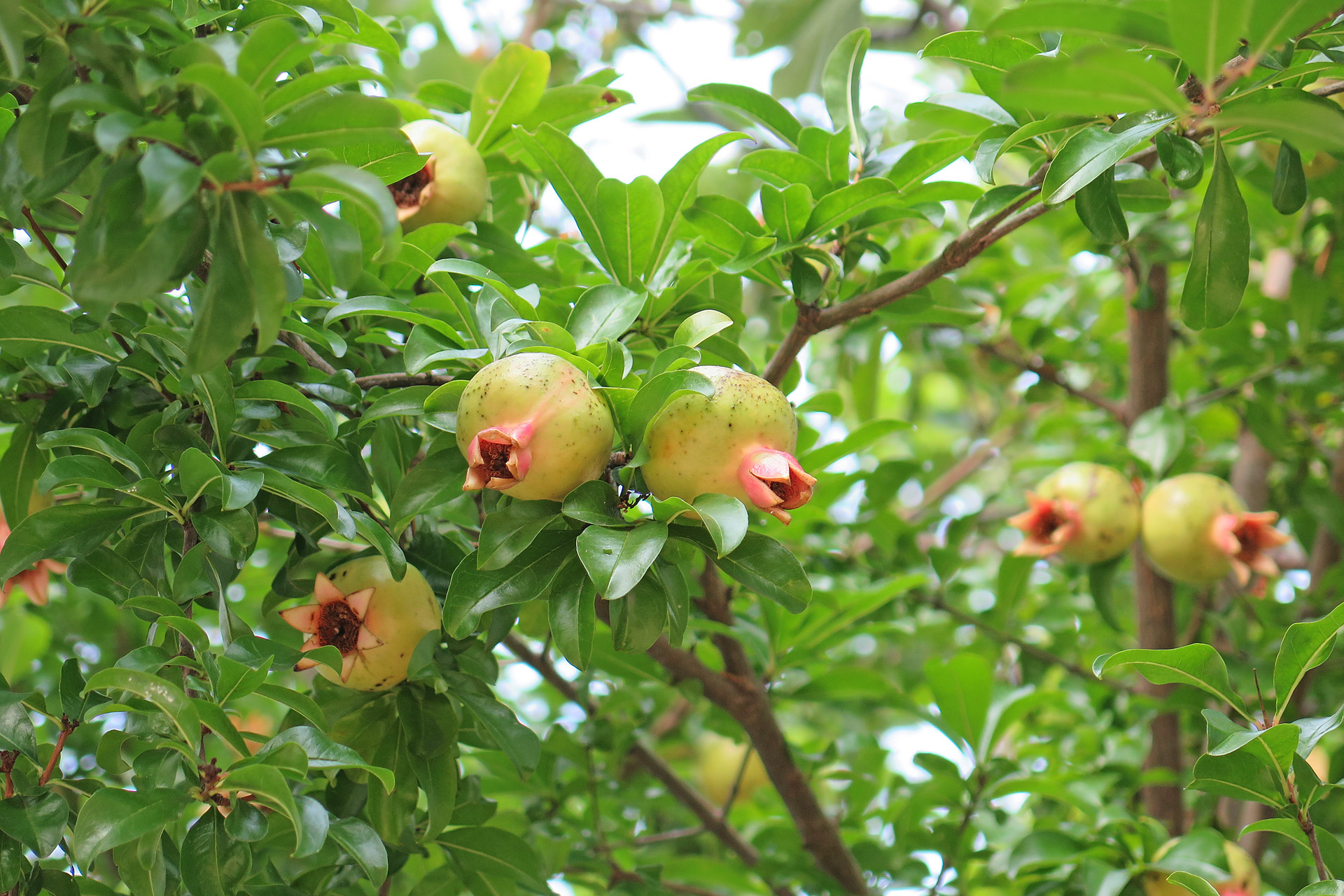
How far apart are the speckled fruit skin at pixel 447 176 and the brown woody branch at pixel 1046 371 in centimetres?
112

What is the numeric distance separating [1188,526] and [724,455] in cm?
105

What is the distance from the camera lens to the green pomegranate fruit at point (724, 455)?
2.72ft

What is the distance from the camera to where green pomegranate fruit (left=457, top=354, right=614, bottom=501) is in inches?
31.6

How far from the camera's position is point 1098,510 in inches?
63.7

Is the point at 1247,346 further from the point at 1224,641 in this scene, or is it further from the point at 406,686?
the point at 406,686

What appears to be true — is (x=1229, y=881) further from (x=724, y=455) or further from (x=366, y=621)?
(x=366, y=621)

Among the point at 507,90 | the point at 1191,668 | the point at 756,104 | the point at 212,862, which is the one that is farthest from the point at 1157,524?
the point at 212,862

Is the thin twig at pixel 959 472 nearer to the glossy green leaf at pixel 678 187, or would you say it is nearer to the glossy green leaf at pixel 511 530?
the glossy green leaf at pixel 678 187

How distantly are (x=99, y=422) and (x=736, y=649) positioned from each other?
2.56 feet

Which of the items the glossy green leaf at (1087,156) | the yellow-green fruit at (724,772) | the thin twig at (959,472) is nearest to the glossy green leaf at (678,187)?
the glossy green leaf at (1087,156)

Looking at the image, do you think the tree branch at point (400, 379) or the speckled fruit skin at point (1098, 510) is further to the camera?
the speckled fruit skin at point (1098, 510)

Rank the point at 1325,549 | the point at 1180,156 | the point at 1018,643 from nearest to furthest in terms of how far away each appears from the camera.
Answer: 1. the point at 1180,156
2. the point at 1018,643
3. the point at 1325,549

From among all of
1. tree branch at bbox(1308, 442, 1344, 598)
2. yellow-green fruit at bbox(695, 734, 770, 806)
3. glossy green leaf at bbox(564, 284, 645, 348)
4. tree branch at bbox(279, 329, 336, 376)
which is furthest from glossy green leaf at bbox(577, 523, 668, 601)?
yellow-green fruit at bbox(695, 734, 770, 806)

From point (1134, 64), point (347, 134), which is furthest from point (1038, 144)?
point (347, 134)
